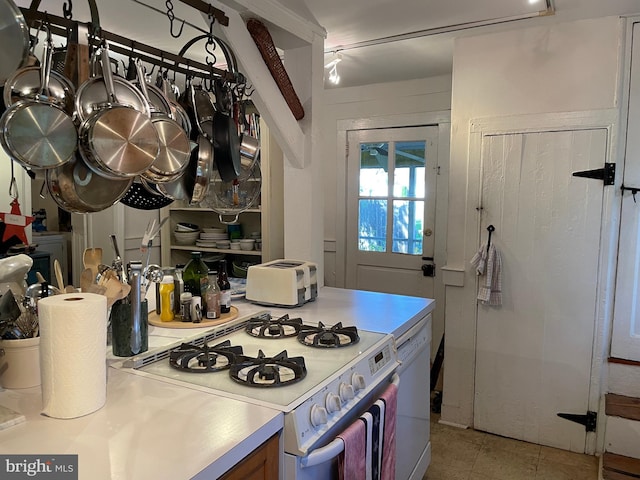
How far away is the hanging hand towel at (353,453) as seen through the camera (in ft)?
4.34

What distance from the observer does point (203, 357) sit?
4.76 feet

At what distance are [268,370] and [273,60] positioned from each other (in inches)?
56.0

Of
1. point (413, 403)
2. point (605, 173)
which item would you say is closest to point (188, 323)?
point (413, 403)

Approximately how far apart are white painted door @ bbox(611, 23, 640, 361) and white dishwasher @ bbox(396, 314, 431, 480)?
1053mm

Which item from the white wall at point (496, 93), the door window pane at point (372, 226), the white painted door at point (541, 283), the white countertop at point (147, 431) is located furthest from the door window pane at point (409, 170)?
the white countertop at point (147, 431)

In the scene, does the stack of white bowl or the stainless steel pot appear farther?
the stack of white bowl

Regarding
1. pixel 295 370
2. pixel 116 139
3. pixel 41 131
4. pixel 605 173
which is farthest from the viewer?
pixel 605 173

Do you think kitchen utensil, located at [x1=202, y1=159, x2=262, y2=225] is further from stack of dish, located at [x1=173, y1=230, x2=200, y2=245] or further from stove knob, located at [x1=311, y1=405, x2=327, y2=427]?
stack of dish, located at [x1=173, y1=230, x2=200, y2=245]

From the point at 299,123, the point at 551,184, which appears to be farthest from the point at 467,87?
the point at 299,123

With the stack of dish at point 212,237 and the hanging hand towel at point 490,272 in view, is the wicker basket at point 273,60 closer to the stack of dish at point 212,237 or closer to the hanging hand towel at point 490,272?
the hanging hand towel at point 490,272

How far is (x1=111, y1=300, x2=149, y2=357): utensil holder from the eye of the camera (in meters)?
1.43

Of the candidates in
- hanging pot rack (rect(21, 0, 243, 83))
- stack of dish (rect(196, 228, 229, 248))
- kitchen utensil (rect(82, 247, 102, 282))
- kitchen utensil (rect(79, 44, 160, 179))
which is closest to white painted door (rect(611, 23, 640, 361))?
hanging pot rack (rect(21, 0, 243, 83))

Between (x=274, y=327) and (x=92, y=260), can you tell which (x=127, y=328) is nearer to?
(x=92, y=260)

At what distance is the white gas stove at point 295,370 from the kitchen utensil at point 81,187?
1.55ft
